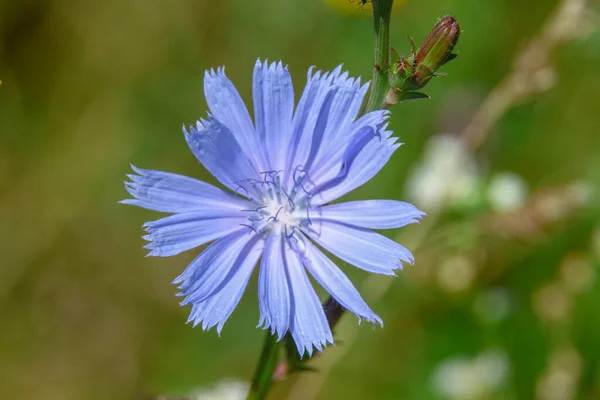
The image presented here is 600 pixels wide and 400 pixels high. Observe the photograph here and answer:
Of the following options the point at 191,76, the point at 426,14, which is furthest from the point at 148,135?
the point at 426,14

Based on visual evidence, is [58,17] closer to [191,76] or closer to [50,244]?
[191,76]

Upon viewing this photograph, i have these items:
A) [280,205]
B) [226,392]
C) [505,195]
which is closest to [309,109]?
[280,205]

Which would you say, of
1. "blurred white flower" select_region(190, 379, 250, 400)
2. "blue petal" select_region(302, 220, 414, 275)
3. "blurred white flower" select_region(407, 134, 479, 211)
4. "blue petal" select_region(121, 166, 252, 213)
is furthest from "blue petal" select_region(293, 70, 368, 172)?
"blurred white flower" select_region(407, 134, 479, 211)

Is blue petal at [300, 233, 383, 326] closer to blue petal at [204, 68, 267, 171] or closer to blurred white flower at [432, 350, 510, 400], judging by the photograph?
blue petal at [204, 68, 267, 171]

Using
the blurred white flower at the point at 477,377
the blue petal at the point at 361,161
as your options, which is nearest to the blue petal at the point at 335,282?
the blue petal at the point at 361,161

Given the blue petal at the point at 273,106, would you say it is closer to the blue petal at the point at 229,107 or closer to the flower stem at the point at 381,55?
the blue petal at the point at 229,107

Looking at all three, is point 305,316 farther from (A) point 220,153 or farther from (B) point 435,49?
(B) point 435,49
